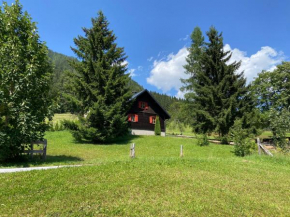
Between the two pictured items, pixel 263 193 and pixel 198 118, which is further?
pixel 198 118

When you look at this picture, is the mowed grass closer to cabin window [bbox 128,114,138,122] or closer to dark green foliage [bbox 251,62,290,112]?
cabin window [bbox 128,114,138,122]

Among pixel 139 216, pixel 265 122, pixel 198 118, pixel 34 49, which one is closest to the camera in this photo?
pixel 139 216

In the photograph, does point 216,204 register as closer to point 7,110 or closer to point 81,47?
point 7,110

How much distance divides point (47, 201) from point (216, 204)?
4.12 meters

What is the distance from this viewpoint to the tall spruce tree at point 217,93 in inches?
888

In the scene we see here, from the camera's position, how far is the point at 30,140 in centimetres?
916

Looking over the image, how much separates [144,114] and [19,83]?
21.1 meters

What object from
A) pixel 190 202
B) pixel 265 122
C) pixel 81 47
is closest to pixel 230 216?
pixel 190 202

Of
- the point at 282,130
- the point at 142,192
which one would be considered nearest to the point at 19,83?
the point at 142,192

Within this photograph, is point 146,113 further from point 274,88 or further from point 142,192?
point 142,192

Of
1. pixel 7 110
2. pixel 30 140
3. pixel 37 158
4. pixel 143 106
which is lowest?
pixel 37 158

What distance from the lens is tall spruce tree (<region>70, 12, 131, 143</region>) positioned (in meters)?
18.7

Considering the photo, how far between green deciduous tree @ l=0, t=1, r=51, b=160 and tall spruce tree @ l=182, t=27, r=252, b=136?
61.1ft

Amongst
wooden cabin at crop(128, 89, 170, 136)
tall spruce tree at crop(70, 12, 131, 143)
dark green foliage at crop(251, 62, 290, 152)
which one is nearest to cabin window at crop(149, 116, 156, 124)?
wooden cabin at crop(128, 89, 170, 136)
